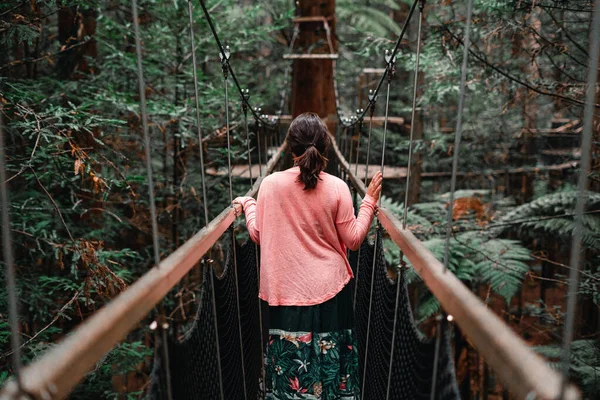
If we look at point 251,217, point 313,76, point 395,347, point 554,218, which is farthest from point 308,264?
point 313,76

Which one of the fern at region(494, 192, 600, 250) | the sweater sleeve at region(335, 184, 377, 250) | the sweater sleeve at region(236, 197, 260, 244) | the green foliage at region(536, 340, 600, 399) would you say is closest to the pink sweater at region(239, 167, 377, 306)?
the sweater sleeve at region(335, 184, 377, 250)

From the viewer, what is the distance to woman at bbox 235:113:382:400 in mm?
1397

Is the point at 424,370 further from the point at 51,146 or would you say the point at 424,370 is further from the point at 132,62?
the point at 132,62

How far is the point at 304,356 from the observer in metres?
1.46


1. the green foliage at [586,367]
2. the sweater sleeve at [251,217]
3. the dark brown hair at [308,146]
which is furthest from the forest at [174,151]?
the dark brown hair at [308,146]

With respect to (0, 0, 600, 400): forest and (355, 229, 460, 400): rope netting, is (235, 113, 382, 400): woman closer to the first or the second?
(355, 229, 460, 400): rope netting

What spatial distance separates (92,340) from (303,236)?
35.8 inches

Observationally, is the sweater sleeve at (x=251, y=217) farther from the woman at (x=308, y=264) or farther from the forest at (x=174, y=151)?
the forest at (x=174, y=151)

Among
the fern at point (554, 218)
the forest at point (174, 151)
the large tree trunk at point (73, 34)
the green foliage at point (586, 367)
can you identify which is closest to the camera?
the green foliage at point (586, 367)

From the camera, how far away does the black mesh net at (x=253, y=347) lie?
29.5 inches

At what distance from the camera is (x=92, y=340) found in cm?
52

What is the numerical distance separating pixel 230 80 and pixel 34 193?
199cm

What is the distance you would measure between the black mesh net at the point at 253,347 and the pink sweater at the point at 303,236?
119 millimetres

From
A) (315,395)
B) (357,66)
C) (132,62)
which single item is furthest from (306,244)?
(357,66)
